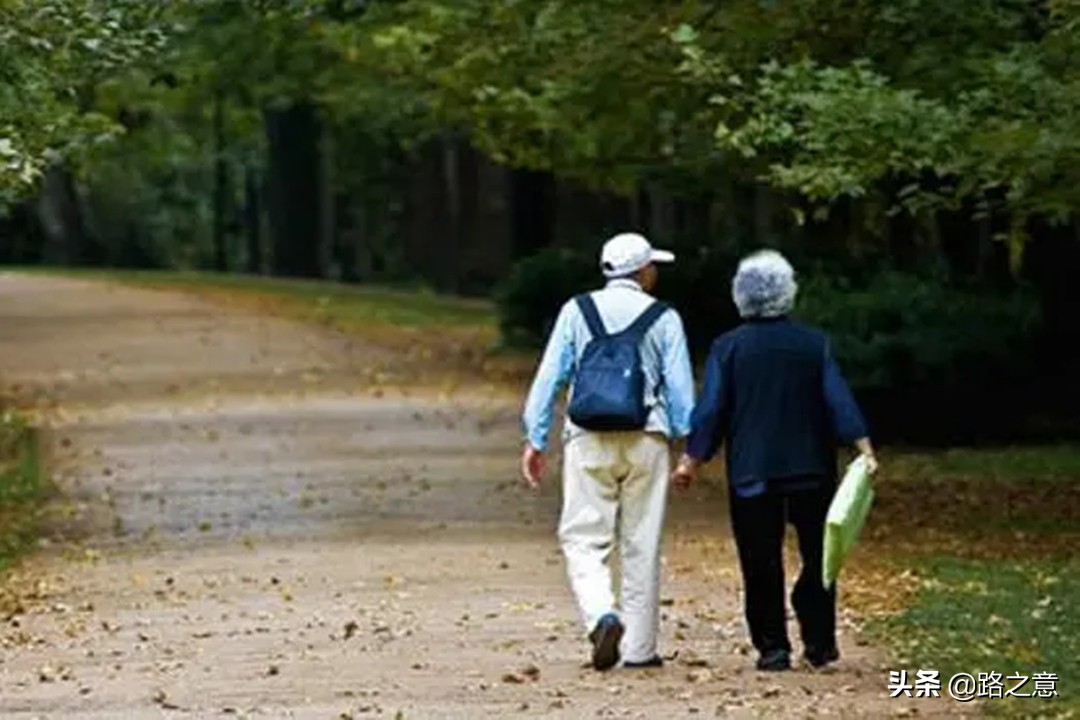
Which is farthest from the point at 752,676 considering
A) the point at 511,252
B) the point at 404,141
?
the point at 404,141

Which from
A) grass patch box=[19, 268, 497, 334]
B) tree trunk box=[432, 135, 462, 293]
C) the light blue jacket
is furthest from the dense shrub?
tree trunk box=[432, 135, 462, 293]

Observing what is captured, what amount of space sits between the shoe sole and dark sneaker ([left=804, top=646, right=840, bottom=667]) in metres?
0.76

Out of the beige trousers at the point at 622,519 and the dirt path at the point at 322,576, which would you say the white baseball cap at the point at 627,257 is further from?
the dirt path at the point at 322,576

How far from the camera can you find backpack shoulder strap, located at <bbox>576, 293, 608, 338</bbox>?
13252mm

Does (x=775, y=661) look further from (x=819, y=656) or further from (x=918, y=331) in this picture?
(x=918, y=331)

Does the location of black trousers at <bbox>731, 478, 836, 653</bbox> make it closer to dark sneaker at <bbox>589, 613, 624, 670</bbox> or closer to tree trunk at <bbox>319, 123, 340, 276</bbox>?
dark sneaker at <bbox>589, 613, 624, 670</bbox>

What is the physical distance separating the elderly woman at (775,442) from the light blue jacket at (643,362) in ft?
0.60

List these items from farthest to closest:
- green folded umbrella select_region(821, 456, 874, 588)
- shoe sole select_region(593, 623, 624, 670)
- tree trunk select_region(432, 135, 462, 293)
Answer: tree trunk select_region(432, 135, 462, 293) → shoe sole select_region(593, 623, 624, 670) → green folded umbrella select_region(821, 456, 874, 588)

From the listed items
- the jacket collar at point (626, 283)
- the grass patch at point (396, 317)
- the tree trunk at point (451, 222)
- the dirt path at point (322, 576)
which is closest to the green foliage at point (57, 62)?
the dirt path at point (322, 576)

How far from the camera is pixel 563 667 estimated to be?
1327 centimetres

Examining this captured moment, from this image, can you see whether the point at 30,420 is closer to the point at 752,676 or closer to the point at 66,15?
the point at 66,15

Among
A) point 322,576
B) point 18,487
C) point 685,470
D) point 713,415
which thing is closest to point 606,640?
point 685,470

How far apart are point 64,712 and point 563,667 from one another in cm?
210

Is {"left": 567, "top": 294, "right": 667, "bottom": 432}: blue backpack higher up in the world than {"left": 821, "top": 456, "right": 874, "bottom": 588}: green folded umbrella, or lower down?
higher up
